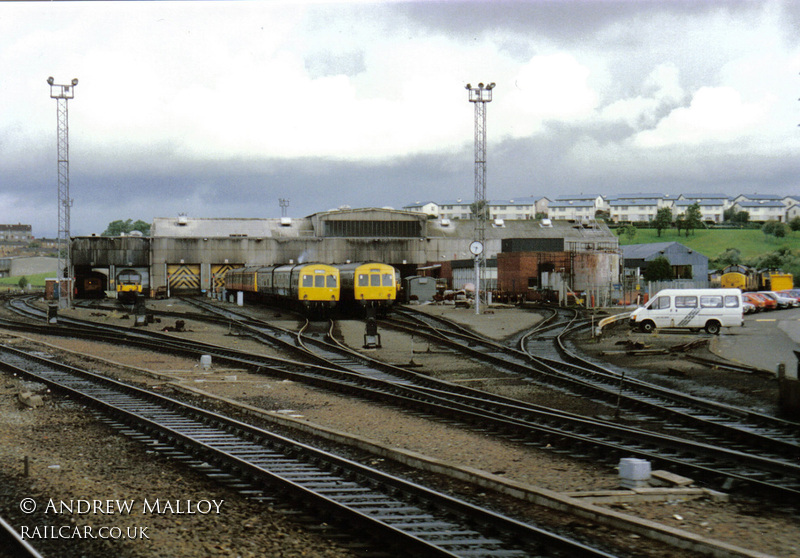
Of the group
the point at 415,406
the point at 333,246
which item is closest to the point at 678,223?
the point at 333,246

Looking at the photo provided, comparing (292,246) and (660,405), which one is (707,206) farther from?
(660,405)

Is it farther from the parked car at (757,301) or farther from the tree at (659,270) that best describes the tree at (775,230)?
the parked car at (757,301)

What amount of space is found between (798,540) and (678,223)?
137 m

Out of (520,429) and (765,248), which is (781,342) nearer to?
(520,429)

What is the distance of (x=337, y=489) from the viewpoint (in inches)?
344

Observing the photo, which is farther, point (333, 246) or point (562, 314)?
point (333, 246)

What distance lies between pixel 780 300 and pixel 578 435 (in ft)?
157

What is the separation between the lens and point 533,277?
195 ft

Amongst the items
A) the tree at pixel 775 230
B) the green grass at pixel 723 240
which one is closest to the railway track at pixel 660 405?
the green grass at pixel 723 240

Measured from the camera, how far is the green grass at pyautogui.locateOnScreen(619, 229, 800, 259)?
118562 mm

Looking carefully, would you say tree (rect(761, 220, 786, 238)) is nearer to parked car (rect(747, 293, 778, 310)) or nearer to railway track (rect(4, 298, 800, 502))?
parked car (rect(747, 293, 778, 310))

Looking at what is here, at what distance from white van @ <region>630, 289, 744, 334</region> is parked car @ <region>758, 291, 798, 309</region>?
23523mm

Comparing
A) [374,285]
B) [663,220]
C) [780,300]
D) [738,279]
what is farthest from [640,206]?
[374,285]

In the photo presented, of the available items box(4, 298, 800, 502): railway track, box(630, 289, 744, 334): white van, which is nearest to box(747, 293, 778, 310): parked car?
box(630, 289, 744, 334): white van
